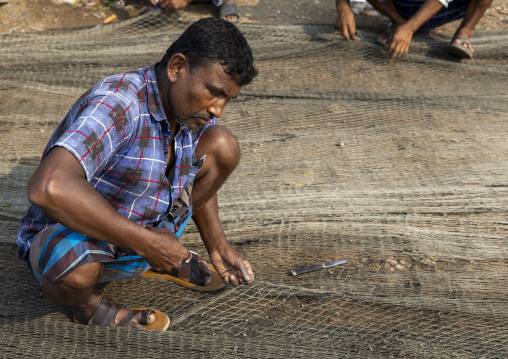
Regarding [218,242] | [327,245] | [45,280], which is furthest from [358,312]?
[45,280]

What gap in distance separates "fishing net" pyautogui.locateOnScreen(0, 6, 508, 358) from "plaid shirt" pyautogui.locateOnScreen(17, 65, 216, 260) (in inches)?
14.1

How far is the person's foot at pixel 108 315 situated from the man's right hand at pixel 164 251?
27 cm

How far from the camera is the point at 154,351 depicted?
1500 millimetres

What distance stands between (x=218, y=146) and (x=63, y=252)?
2.14 ft

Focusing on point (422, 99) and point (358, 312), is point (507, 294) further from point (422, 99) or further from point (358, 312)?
point (422, 99)

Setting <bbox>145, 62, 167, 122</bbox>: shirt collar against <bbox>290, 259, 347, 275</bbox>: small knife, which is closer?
<bbox>145, 62, 167, 122</bbox>: shirt collar

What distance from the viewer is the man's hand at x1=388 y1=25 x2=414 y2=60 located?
11.0 ft

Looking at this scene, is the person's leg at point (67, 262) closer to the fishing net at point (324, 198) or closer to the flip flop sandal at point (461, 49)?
the fishing net at point (324, 198)

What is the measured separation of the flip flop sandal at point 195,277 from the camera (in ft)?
6.11

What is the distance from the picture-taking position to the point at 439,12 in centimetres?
371

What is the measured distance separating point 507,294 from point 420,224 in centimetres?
46

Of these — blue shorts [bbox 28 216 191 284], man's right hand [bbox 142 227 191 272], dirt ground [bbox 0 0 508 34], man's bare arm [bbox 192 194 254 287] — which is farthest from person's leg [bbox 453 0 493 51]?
blue shorts [bbox 28 216 191 284]

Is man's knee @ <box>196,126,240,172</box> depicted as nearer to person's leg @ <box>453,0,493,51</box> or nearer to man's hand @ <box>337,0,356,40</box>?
man's hand @ <box>337,0,356,40</box>

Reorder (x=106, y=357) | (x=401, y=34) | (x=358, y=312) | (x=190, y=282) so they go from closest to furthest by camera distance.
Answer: (x=106, y=357)
(x=358, y=312)
(x=190, y=282)
(x=401, y=34)
